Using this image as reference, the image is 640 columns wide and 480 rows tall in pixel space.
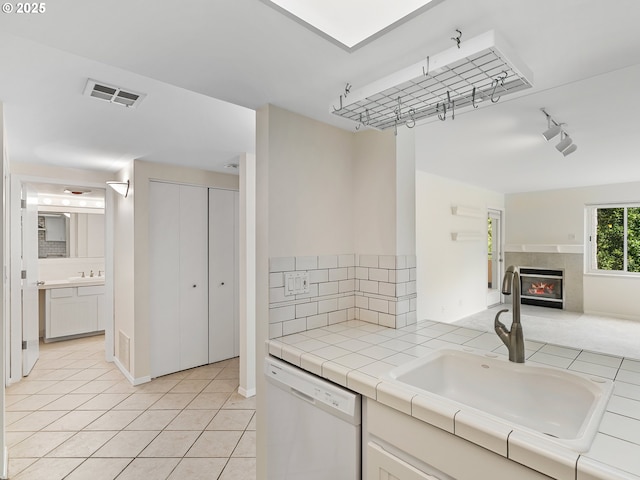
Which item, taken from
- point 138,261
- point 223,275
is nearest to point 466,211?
point 223,275

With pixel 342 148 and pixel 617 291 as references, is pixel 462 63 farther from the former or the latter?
pixel 617 291

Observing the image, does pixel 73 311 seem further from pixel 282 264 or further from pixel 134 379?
pixel 282 264

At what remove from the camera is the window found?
13.0 feet

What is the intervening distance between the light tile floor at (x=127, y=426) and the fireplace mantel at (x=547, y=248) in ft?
15.5

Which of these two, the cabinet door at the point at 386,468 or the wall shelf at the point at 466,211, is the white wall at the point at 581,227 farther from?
the cabinet door at the point at 386,468

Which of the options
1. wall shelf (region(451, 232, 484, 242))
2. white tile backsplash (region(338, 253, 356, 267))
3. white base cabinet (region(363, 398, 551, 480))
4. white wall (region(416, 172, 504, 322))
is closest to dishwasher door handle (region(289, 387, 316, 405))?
white base cabinet (region(363, 398, 551, 480))

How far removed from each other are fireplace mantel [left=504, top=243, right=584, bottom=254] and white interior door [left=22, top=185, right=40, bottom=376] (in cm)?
664

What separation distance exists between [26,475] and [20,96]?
2256mm

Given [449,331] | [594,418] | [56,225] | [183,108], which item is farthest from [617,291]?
[56,225]

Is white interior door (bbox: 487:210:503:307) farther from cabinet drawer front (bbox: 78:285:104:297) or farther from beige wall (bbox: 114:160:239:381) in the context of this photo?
cabinet drawer front (bbox: 78:285:104:297)

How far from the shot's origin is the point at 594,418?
0.91m

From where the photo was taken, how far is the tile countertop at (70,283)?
4.56 m

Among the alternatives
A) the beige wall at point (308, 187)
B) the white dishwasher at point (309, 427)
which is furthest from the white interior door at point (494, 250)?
the white dishwasher at point (309, 427)

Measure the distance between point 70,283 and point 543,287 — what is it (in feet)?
24.2
